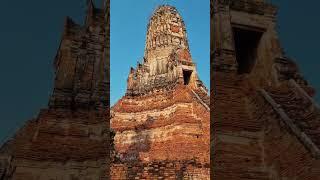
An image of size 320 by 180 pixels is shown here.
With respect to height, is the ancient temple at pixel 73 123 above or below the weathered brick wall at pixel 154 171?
above

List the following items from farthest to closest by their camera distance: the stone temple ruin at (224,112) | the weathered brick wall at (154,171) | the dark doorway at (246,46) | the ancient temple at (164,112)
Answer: the ancient temple at (164,112) → the weathered brick wall at (154,171) → the dark doorway at (246,46) → the stone temple ruin at (224,112)

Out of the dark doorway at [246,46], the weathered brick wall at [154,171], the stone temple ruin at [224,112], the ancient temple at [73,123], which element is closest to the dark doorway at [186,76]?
the weathered brick wall at [154,171]

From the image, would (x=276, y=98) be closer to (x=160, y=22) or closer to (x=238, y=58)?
(x=238, y=58)

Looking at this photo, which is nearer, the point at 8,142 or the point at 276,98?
the point at 276,98

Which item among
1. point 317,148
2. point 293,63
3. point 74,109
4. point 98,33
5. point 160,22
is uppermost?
point 160,22

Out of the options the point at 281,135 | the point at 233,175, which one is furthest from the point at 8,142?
the point at 281,135

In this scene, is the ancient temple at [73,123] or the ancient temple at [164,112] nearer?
the ancient temple at [73,123]

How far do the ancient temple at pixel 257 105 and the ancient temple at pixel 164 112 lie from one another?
13.1 m

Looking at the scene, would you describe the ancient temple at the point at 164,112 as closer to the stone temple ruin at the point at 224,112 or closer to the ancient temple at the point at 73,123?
the ancient temple at the point at 73,123

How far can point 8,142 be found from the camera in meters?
9.40

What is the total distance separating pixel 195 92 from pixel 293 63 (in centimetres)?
2408

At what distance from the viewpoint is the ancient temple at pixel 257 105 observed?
6.61 meters

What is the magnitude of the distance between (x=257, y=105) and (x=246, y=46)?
6.34 feet

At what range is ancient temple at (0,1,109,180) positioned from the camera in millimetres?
7652
